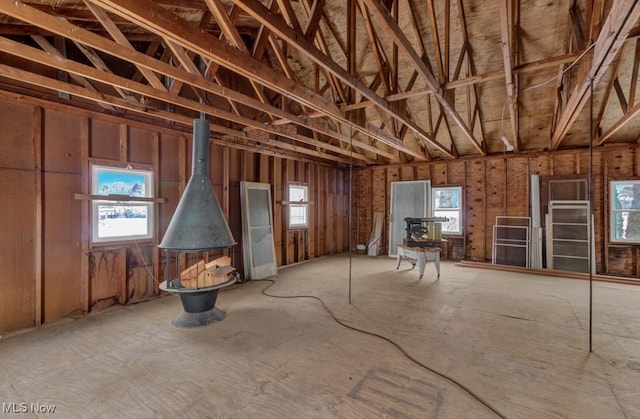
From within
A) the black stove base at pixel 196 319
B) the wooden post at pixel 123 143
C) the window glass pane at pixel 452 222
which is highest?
the wooden post at pixel 123 143

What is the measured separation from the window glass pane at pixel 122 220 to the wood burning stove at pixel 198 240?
1.19 metres

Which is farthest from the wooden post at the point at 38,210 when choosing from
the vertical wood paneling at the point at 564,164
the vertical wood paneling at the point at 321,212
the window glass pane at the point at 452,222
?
the vertical wood paneling at the point at 564,164

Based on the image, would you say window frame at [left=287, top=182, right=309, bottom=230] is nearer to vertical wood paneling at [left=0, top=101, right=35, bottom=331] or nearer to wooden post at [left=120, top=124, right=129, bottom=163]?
wooden post at [left=120, top=124, right=129, bottom=163]

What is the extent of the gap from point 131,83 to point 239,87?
113 inches

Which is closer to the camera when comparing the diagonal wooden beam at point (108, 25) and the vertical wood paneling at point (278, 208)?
the diagonal wooden beam at point (108, 25)

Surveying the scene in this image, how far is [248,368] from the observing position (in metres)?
2.55

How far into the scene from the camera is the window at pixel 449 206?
7824mm

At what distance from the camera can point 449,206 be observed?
797cm

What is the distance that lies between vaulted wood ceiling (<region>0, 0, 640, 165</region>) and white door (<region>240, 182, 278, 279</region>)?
0.96 m

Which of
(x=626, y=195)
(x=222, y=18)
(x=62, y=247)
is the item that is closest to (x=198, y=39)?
(x=222, y=18)

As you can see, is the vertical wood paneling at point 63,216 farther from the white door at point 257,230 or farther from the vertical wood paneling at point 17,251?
the white door at point 257,230

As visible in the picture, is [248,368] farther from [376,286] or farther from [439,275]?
[439,275]

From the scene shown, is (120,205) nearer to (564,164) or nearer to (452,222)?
A: (452,222)

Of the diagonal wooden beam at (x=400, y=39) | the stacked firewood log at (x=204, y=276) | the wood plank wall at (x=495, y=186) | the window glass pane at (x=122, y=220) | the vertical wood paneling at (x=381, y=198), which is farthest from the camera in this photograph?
the vertical wood paneling at (x=381, y=198)
